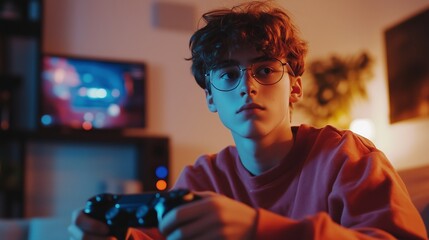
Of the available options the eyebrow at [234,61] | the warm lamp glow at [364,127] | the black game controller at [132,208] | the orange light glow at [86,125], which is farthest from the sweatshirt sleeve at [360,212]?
the warm lamp glow at [364,127]

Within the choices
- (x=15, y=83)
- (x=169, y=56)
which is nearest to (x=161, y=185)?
(x=169, y=56)

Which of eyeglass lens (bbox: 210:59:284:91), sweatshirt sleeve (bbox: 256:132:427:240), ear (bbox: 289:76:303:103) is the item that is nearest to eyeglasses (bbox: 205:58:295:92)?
eyeglass lens (bbox: 210:59:284:91)

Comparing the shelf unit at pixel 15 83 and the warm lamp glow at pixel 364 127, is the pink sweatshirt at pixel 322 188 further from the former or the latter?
the warm lamp glow at pixel 364 127

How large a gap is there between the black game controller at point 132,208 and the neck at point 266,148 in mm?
356

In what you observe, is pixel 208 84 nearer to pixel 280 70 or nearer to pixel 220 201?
pixel 280 70

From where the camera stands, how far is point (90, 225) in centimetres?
88

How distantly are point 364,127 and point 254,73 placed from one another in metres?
3.26

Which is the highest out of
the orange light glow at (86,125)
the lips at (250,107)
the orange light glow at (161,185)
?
the orange light glow at (86,125)

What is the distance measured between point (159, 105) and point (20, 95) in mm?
1010

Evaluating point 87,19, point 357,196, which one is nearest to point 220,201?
point 357,196

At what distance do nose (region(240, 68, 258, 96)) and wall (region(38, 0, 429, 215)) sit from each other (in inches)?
106

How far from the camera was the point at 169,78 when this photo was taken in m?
4.10

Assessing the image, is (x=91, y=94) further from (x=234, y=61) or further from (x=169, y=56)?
(x=234, y=61)

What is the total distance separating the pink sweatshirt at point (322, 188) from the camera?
0.78 m
